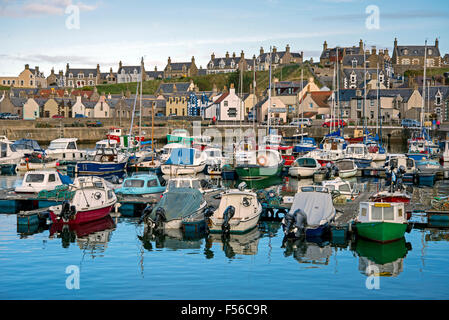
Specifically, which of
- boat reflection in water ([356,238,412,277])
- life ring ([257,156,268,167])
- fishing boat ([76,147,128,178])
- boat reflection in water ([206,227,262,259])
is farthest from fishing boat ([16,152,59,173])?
boat reflection in water ([356,238,412,277])

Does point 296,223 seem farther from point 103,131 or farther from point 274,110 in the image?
point 274,110

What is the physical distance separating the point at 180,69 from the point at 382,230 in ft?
537

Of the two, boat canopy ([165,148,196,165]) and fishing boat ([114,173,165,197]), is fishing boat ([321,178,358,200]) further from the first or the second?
boat canopy ([165,148,196,165])

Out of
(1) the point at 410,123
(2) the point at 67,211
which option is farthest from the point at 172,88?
(2) the point at 67,211

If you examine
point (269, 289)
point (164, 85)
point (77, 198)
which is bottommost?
point (269, 289)

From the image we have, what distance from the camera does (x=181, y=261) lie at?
2564 cm

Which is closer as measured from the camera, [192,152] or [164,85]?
[192,152]

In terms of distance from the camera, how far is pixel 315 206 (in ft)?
98.0

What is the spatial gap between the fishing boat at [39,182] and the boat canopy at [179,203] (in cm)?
1074

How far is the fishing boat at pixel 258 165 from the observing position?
4962cm

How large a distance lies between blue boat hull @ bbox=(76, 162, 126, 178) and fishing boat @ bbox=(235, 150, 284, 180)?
10565mm

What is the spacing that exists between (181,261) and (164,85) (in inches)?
4784

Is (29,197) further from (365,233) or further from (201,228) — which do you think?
(365,233)
